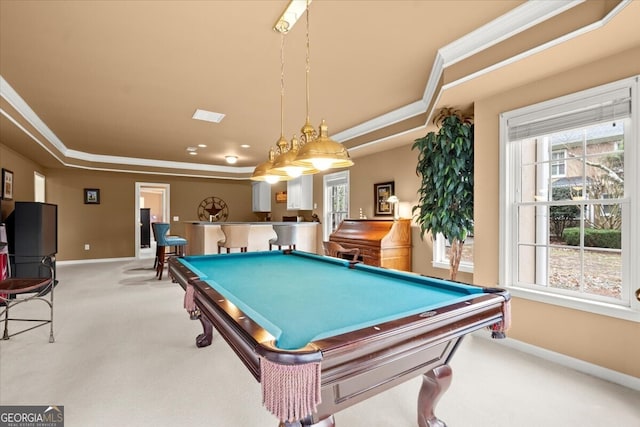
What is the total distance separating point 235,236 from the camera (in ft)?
17.7

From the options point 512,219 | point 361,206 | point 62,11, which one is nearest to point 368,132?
point 361,206

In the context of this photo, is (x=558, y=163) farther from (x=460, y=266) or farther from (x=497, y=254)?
(x=460, y=266)

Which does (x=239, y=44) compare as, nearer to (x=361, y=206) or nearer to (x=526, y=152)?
(x=526, y=152)

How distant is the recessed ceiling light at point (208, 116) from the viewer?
13.7 feet

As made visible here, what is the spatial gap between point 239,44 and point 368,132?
8.68 ft

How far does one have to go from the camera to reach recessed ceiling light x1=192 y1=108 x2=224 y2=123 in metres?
4.18

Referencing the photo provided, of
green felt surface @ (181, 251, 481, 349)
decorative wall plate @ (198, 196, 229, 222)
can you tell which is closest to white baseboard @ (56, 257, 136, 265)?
decorative wall plate @ (198, 196, 229, 222)

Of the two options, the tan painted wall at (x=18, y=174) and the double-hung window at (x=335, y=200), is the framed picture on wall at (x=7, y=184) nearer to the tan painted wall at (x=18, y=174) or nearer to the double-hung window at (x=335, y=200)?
the tan painted wall at (x=18, y=174)

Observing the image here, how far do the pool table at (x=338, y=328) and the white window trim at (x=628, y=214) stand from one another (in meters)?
1.24

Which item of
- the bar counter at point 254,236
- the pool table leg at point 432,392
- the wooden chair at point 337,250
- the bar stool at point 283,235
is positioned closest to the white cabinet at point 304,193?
the bar counter at point 254,236

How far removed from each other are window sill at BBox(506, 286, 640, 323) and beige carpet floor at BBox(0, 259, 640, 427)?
47 cm

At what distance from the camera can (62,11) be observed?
2.09 meters

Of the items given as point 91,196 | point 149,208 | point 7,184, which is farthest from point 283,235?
point 149,208

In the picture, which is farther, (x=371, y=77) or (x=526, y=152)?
(x=371, y=77)
